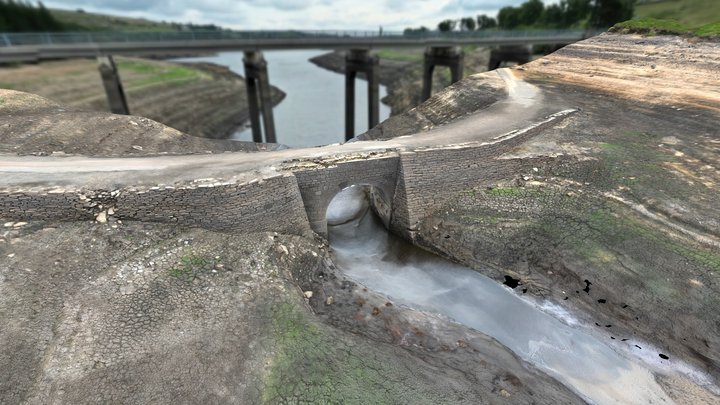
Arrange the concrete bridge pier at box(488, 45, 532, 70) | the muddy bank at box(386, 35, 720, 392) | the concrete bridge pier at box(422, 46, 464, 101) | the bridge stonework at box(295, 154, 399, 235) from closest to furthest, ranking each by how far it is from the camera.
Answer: the muddy bank at box(386, 35, 720, 392) → the bridge stonework at box(295, 154, 399, 235) → the concrete bridge pier at box(422, 46, 464, 101) → the concrete bridge pier at box(488, 45, 532, 70)

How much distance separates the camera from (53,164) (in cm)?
1443

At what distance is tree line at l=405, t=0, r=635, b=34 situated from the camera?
52.1 meters

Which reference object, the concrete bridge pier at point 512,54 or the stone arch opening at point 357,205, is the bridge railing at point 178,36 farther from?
the stone arch opening at point 357,205

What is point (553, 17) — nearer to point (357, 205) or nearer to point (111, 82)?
point (357, 205)

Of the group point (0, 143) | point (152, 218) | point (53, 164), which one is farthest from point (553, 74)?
point (0, 143)

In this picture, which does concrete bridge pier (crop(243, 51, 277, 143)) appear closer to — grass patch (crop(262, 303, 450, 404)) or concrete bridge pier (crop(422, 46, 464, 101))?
concrete bridge pier (crop(422, 46, 464, 101))

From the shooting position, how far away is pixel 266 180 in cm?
1433

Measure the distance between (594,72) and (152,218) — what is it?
112 ft

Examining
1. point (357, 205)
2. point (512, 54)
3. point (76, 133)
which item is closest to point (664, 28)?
point (512, 54)

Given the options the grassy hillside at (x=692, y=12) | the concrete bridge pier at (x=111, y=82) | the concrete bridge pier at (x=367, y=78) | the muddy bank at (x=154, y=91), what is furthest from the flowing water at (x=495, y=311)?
the grassy hillside at (x=692, y=12)

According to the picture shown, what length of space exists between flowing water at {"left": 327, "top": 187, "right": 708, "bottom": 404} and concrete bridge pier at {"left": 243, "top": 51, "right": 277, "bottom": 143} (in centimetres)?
1527

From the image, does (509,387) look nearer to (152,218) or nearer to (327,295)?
(327,295)

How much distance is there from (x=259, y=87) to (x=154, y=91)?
22.7 m

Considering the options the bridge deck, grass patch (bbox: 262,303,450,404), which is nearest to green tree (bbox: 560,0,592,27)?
the bridge deck
